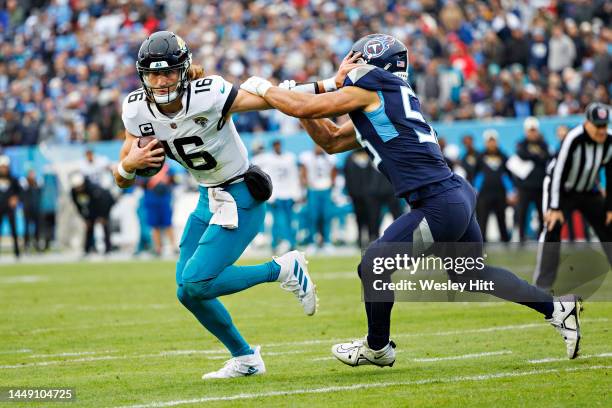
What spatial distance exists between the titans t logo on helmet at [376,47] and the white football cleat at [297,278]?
1.18 m

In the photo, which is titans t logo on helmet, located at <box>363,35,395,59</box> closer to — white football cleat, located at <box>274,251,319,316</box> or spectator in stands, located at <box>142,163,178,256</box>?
white football cleat, located at <box>274,251,319,316</box>

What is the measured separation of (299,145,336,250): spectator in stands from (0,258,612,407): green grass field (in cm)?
638

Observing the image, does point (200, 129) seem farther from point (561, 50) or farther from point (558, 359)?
point (561, 50)

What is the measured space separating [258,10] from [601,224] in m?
15.9

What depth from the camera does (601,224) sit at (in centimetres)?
925

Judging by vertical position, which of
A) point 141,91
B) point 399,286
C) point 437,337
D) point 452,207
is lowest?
point 437,337

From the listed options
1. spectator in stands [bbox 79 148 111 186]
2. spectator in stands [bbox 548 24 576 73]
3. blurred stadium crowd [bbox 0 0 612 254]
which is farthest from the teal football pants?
spectator in stands [bbox 79 148 111 186]

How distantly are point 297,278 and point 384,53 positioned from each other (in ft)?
4.28

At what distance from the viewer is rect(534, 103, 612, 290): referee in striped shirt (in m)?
9.02

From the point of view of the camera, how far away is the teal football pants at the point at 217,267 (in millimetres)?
5847

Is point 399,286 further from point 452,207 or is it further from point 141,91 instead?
point 141,91

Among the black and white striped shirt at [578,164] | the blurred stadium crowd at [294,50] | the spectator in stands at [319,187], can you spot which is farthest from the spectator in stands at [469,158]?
the black and white striped shirt at [578,164]

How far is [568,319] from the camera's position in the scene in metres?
5.89

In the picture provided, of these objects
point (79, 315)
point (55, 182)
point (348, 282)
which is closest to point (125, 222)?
point (55, 182)
